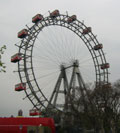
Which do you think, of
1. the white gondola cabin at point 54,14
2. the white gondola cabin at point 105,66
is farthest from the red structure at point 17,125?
the white gondola cabin at point 105,66

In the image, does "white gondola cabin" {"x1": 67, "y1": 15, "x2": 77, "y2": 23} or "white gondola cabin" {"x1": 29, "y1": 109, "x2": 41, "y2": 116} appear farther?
"white gondola cabin" {"x1": 67, "y1": 15, "x2": 77, "y2": 23}

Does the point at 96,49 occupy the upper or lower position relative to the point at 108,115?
upper

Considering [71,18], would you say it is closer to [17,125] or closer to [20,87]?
[20,87]

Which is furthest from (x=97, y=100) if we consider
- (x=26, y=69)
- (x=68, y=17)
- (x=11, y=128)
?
(x=68, y=17)

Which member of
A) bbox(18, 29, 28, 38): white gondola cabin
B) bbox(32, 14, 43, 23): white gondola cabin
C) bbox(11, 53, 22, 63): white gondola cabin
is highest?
bbox(32, 14, 43, 23): white gondola cabin

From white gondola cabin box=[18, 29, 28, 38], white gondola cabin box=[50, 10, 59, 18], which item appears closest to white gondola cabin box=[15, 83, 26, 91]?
white gondola cabin box=[18, 29, 28, 38]

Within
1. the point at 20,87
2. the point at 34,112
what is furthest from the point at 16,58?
the point at 34,112

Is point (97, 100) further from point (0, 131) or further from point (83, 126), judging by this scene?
point (0, 131)

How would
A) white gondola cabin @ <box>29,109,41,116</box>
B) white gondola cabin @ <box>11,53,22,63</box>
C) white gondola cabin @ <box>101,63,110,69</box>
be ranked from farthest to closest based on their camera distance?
1. white gondola cabin @ <box>101,63,110,69</box>
2. white gondola cabin @ <box>11,53,22,63</box>
3. white gondola cabin @ <box>29,109,41,116</box>

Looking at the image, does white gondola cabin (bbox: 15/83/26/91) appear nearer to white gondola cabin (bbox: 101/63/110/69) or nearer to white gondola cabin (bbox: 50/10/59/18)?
white gondola cabin (bbox: 50/10/59/18)

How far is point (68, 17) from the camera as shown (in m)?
40.6

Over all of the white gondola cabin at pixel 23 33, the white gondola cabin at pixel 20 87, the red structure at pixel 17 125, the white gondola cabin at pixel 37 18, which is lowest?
the red structure at pixel 17 125

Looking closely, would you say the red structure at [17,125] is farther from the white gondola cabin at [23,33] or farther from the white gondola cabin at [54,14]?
the white gondola cabin at [54,14]

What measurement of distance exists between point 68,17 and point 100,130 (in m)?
19.4
